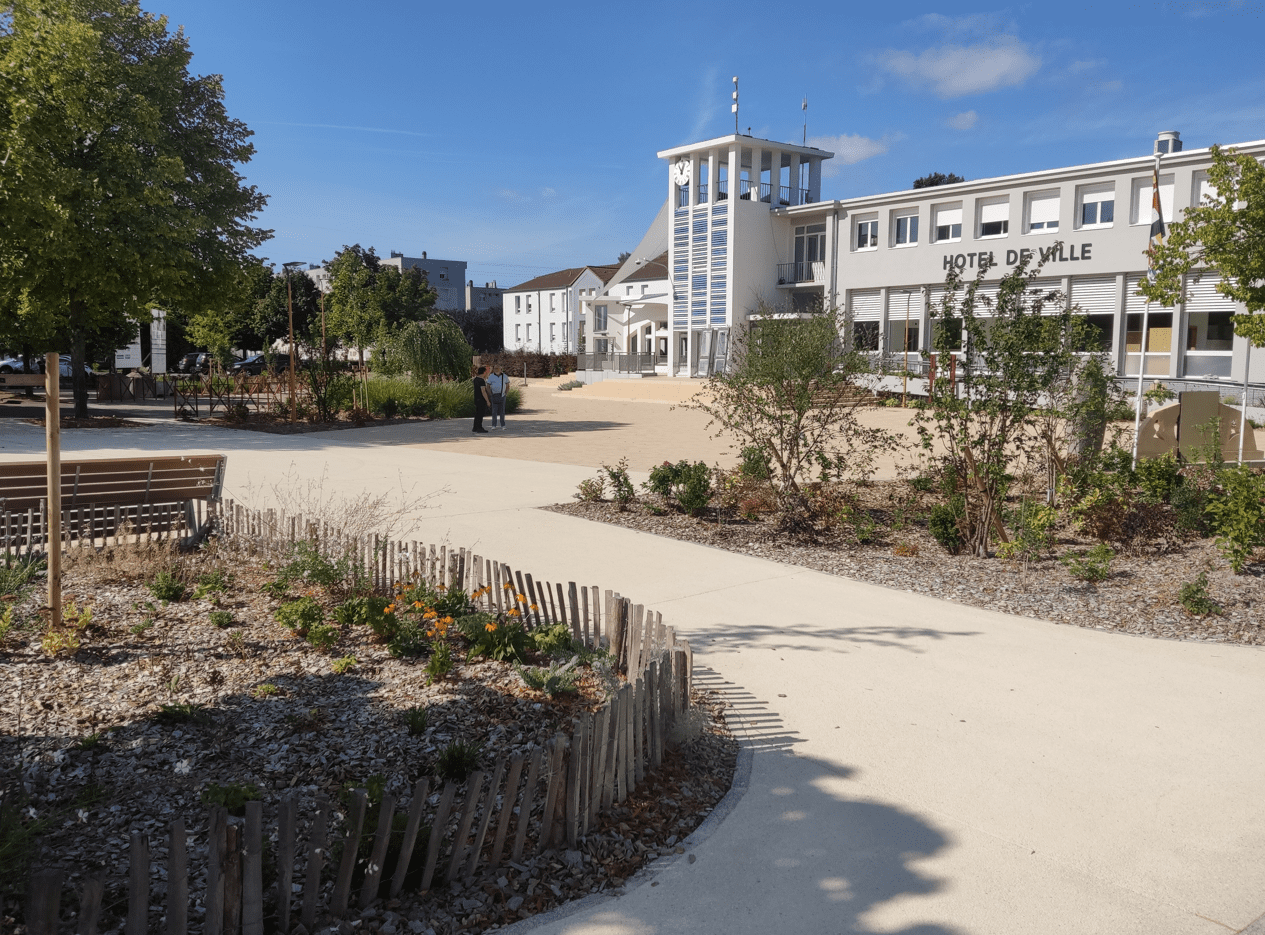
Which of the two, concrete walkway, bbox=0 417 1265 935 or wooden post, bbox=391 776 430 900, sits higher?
wooden post, bbox=391 776 430 900

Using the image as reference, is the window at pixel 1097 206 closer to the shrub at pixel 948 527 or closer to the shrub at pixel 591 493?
the shrub at pixel 591 493

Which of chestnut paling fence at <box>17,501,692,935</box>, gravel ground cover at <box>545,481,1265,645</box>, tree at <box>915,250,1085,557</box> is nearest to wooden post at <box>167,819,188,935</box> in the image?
chestnut paling fence at <box>17,501,692,935</box>

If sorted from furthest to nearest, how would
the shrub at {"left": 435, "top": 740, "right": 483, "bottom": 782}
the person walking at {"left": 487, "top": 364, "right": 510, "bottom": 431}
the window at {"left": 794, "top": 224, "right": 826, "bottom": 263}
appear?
the window at {"left": 794, "top": 224, "right": 826, "bottom": 263}, the person walking at {"left": 487, "top": 364, "right": 510, "bottom": 431}, the shrub at {"left": 435, "top": 740, "right": 483, "bottom": 782}

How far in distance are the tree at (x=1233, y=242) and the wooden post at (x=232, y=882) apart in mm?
13151

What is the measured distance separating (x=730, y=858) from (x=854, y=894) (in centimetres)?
46

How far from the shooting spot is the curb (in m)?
3.10

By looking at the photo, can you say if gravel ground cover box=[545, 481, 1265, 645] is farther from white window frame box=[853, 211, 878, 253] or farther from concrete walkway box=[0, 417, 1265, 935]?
white window frame box=[853, 211, 878, 253]

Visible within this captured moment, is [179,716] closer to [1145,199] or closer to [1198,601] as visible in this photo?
[1198,601]

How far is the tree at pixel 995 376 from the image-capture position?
314 inches

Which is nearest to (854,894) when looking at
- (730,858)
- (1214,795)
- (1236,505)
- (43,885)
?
→ (730,858)

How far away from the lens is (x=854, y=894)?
10.8 ft

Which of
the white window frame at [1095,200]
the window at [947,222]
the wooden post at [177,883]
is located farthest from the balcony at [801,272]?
the wooden post at [177,883]

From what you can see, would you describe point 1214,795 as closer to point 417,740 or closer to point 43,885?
point 417,740

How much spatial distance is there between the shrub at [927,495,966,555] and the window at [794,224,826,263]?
1519 inches
